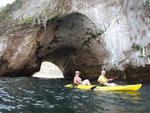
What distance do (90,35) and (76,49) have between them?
3.66 m

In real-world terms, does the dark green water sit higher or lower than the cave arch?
lower

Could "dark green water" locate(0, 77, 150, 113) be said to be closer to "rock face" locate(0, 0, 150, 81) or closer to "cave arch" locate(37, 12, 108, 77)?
"rock face" locate(0, 0, 150, 81)

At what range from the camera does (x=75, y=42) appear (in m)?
28.2

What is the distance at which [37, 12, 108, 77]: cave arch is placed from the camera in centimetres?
2563

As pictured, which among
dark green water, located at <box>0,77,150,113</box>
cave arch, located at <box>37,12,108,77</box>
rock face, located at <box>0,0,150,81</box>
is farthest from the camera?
cave arch, located at <box>37,12,108,77</box>

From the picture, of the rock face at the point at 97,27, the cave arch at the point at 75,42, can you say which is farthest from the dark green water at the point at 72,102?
the cave arch at the point at 75,42

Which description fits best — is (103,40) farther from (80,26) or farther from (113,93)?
(113,93)

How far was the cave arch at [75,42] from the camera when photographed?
2563 centimetres

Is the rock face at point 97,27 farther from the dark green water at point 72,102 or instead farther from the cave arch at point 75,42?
the dark green water at point 72,102

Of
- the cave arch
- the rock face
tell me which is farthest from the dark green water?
the cave arch

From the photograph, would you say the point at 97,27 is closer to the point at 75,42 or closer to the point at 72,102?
the point at 75,42

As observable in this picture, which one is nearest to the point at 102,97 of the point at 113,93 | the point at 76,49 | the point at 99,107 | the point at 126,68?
the point at 113,93

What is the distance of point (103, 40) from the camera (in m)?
25.3

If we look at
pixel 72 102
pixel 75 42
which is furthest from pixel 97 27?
pixel 72 102
